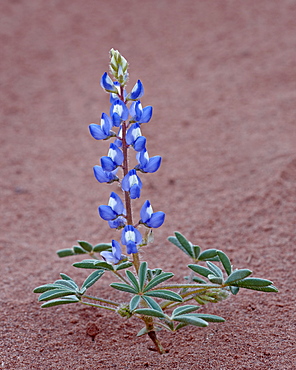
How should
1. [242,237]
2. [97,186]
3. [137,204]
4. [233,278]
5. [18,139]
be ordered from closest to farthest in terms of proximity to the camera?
1. [233,278]
2. [242,237]
3. [137,204]
4. [97,186]
5. [18,139]

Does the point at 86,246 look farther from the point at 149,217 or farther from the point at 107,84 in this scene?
the point at 107,84

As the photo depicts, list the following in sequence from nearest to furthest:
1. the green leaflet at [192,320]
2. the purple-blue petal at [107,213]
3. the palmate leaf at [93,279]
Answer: the green leaflet at [192,320] < the purple-blue petal at [107,213] < the palmate leaf at [93,279]

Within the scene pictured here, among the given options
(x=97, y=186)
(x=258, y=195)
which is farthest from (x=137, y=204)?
(x=258, y=195)

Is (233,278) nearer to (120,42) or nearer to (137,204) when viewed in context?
(137,204)

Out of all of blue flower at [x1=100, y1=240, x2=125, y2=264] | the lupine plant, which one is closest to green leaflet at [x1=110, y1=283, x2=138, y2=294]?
the lupine plant

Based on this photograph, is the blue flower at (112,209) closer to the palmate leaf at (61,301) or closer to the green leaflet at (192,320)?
the palmate leaf at (61,301)

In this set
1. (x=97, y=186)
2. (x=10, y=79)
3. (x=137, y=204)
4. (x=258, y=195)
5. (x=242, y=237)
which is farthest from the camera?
(x=10, y=79)

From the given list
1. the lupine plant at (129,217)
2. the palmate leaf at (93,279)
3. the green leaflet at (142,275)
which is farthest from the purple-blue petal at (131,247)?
the palmate leaf at (93,279)
